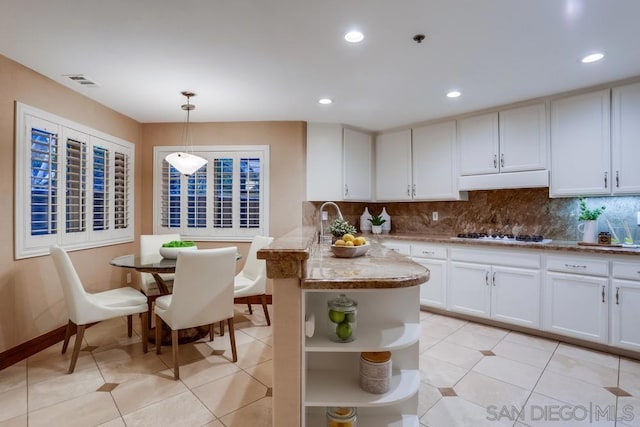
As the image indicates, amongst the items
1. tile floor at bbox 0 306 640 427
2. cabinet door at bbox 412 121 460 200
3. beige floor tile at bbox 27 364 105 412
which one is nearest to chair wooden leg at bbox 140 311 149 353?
tile floor at bbox 0 306 640 427

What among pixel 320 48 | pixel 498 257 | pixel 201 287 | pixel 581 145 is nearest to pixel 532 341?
pixel 498 257

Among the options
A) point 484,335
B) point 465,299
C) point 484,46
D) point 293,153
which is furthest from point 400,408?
point 293,153

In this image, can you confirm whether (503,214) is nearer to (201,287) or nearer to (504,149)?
(504,149)

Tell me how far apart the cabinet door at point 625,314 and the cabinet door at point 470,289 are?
3.15ft

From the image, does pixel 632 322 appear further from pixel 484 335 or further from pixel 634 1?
pixel 634 1

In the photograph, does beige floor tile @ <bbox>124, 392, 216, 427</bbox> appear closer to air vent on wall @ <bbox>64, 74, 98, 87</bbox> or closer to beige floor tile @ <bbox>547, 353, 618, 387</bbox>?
beige floor tile @ <bbox>547, 353, 618, 387</bbox>

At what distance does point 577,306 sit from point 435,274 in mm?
1306

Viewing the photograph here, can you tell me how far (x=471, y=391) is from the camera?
85.4 inches

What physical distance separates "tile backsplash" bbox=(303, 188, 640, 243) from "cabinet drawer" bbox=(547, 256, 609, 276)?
576 mm

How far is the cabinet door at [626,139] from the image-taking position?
2.74 metres

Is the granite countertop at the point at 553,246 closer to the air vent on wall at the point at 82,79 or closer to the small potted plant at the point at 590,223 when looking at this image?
the small potted plant at the point at 590,223

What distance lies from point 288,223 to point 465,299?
228 centimetres

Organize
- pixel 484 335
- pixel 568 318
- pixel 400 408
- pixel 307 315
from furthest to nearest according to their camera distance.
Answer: pixel 484 335, pixel 568 318, pixel 400 408, pixel 307 315

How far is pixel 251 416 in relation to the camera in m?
1.91
